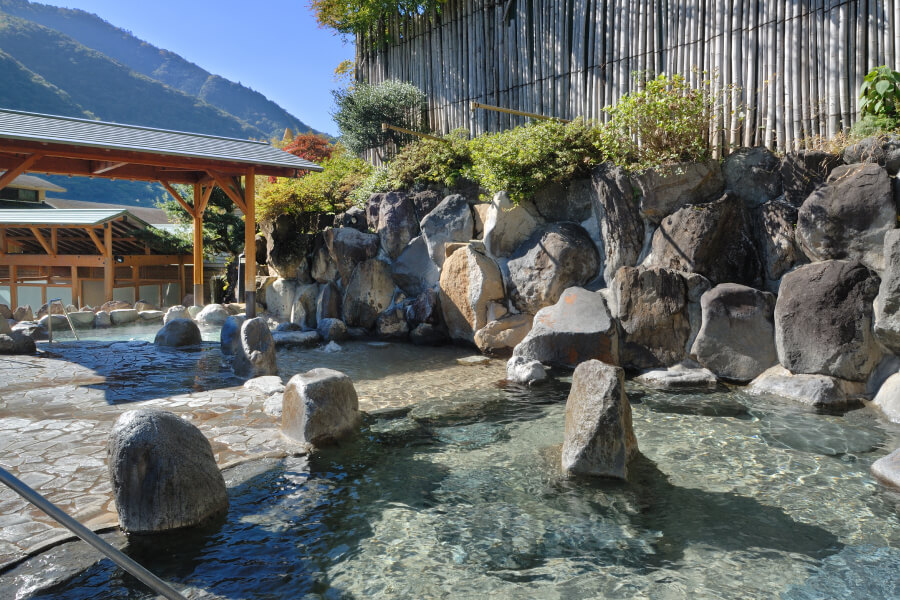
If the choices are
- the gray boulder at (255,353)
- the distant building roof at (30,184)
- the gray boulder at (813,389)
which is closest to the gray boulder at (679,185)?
the gray boulder at (813,389)

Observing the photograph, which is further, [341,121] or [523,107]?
[341,121]

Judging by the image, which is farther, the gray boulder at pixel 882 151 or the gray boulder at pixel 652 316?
the gray boulder at pixel 652 316

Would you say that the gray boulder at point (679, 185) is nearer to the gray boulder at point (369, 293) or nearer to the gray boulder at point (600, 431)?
the gray boulder at point (600, 431)

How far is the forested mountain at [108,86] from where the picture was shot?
57.3m

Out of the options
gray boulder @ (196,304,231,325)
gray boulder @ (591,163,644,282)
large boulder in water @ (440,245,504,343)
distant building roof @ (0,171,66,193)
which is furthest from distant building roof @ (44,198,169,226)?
gray boulder @ (591,163,644,282)

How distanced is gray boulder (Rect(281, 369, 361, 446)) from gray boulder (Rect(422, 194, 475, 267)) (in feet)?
20.2

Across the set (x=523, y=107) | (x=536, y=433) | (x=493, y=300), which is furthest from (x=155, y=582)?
(x=523, y=107)

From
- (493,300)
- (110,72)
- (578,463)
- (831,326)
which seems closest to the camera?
(578,463)

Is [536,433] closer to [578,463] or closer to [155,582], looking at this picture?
[578,463]

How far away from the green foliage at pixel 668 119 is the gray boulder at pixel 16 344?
10915mm

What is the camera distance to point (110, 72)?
77.4 meters

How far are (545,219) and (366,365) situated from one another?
14.0 ft

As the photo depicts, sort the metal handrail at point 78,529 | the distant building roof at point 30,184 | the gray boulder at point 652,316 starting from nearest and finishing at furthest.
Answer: the metal handrail at point 78,529
the gray boulder at point 652,316
the distant building roof at point 30,184

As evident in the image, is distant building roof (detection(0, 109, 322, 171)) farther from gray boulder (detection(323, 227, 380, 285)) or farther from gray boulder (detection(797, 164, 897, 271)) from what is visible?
gray boulder (detection(797, 164, 897, 271))
